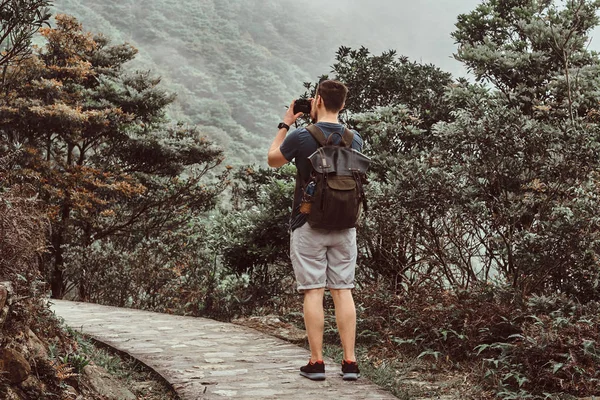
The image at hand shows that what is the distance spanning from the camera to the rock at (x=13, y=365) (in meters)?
3.17

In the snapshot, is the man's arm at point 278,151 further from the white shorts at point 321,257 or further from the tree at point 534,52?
the tree at point 534,52

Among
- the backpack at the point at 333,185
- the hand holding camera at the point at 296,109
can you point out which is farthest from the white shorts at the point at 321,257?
the hand holding camera at the point at 296,109

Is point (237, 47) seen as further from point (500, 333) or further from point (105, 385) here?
point (105, 385)

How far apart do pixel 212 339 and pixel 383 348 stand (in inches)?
61.8

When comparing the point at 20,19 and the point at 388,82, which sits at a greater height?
the point at 388,82

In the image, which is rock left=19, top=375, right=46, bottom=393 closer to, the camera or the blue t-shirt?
the blue t-shirt

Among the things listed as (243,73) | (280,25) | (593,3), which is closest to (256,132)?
(243,73)

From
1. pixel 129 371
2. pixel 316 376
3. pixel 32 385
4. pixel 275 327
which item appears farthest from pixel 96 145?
pixel 32 385

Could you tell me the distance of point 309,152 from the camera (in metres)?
4.20

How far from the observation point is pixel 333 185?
161 inches

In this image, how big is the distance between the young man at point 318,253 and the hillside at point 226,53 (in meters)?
31.2

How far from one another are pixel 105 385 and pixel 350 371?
1.58m

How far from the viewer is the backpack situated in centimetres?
408

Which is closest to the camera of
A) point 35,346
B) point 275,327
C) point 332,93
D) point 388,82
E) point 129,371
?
point 35,346
